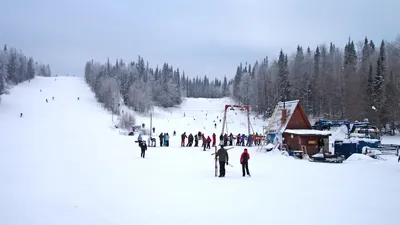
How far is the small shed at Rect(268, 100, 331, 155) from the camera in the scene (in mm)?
27211

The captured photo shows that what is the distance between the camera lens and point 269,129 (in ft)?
104

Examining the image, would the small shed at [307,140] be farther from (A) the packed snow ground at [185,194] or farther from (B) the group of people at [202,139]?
(A) the packed snow ground at [185,194]

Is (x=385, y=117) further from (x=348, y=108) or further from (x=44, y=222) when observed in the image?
(x=44, y=222)

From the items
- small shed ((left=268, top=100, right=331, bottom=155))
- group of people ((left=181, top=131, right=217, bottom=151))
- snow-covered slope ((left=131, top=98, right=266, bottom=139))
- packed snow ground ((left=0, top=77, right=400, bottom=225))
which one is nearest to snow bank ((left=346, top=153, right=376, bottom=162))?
packed snow ground ((left=0, top=77, right=400, bottom=225))

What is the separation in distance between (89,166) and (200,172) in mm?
6145

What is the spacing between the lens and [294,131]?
27406 millimetres

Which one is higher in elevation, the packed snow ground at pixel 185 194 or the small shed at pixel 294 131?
the small shed at pixel 294 131

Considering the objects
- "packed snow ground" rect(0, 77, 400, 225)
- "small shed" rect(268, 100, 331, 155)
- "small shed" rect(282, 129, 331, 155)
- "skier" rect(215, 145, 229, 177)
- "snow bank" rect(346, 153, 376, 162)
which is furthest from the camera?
"small shed" rect(268, 100, 331, 155)

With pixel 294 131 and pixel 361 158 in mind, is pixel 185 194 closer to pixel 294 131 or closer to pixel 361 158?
pixel 361 158

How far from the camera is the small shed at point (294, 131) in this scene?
27211 mm

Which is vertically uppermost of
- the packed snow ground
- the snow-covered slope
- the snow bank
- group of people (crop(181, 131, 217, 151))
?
the snow-covered slope

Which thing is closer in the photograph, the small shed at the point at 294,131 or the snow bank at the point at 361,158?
the snow bank at the point at 361,158

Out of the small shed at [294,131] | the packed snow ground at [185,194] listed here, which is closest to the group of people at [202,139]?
the small shed at [294,131]

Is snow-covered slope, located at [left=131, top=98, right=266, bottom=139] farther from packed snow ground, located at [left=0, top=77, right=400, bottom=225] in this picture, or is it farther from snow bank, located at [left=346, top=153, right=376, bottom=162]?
packed snow ground, located at [left=0, top=77, right=400, bottom=225]
